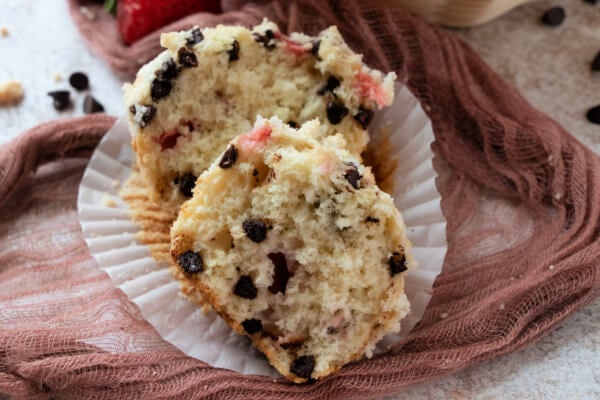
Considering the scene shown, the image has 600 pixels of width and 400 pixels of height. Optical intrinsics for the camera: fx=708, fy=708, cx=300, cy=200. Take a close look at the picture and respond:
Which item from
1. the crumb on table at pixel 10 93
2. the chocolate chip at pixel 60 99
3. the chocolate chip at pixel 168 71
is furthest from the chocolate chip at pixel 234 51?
the crumb on table at pixel 10 93

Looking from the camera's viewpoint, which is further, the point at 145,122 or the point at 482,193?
the point at 482,193

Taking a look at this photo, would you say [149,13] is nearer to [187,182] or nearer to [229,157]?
[187,182]

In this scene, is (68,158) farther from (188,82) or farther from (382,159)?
(382,159)

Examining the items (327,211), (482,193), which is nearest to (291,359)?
(327,211)

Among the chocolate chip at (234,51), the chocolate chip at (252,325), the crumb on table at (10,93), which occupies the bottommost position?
the chocolate chip at (252,325)

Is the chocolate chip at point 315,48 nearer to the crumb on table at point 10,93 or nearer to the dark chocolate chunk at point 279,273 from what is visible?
the dark chocolate chunk at point 279,273

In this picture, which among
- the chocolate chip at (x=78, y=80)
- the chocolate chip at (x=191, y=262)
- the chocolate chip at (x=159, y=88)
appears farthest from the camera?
the chocolate chip at (x=78, y=80)

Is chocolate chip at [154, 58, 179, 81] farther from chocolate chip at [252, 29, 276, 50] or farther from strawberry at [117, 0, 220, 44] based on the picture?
strawberry at [117, 0, 220, 44]
